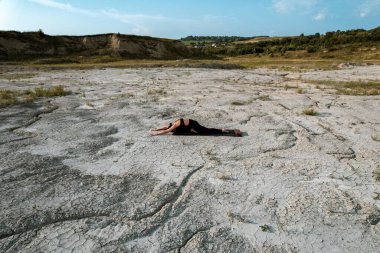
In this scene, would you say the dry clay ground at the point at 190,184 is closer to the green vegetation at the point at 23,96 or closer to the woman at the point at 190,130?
the woman at the point at 190,130

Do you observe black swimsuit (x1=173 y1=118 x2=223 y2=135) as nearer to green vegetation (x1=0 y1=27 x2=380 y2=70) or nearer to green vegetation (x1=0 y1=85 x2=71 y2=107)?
green vegetation (x1=0 y1=85 x2=71 y2=107)

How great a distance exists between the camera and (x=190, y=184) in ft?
17.0

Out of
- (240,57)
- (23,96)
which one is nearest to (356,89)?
(23,96)

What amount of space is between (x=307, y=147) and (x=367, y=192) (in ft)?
6.39

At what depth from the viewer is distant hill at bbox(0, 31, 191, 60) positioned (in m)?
33.3

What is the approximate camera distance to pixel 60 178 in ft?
17.7

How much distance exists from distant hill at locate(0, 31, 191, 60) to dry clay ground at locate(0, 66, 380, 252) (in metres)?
26.6

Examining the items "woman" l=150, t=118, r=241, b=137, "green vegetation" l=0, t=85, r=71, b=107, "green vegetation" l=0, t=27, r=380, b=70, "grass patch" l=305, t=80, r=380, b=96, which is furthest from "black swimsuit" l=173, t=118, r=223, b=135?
"green vegetation" l=0, t=27, r=380, b=70

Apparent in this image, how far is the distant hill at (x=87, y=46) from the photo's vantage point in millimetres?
33344

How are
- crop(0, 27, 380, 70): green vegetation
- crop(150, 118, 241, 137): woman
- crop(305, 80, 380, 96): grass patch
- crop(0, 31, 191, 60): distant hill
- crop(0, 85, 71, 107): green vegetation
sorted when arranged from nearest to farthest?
crop(150, 118, 241, 137): woman < crop(0, 85, 71, 107): green vegetation < crop(305, 80, 380, 96): grass patch < crop(0, 27, 380, 70): green vegetation < crop(0, 31, 191, 60): distant hill

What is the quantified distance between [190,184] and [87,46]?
35.3 metres

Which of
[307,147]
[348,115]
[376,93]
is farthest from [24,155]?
[376,93]

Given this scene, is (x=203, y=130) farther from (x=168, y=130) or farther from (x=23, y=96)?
(x=23, y=96)

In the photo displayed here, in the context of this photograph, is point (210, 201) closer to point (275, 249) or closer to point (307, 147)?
point (275, 249)
